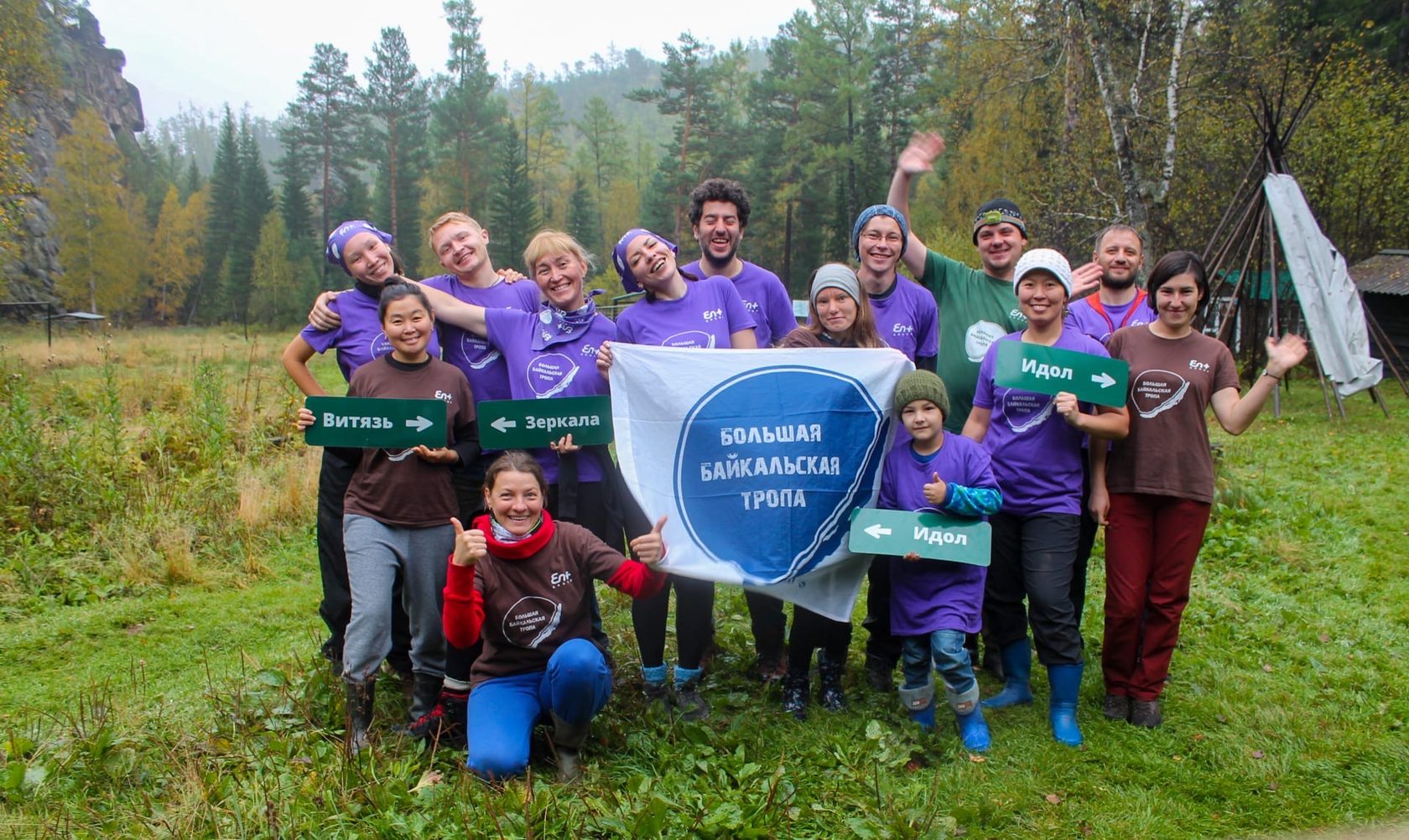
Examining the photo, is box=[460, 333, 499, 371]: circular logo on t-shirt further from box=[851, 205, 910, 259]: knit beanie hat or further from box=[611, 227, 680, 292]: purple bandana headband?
box=[851, 205, 910, 259]: knit beanie hat

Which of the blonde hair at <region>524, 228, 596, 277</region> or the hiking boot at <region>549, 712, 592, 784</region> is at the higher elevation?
the blonde hair at <region>524, 228, 596, 277</region>

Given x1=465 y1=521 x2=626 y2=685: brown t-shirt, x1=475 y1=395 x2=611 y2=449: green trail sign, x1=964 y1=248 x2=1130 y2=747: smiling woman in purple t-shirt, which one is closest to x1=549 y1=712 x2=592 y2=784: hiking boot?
x1=465 y1=521 x2=626 y2=685: brown t-shirt

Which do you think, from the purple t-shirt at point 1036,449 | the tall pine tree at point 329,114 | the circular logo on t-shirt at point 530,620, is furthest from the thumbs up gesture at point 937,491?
the tall pine tree at point 329,114

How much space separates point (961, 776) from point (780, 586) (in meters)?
1.04

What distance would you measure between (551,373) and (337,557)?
133 centimetres

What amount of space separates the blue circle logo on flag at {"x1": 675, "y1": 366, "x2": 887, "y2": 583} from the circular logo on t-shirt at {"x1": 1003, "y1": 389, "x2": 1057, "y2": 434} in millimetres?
624

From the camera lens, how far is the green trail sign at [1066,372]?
395 centimetres

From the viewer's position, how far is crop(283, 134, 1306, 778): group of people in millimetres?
3789

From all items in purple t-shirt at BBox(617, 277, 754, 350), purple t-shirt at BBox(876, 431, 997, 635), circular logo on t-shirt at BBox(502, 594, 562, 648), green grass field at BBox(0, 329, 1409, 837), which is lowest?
green grass field at BBox(0, 329, 1409, 837)

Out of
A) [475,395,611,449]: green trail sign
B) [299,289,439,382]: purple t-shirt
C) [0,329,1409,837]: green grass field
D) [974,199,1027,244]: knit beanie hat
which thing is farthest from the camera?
[974,199,1027,244]: knit beanie hat

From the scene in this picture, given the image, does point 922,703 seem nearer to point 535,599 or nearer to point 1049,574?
point 1049,574

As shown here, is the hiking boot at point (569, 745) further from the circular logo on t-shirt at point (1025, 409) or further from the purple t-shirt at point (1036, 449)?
the circular logo on t-shirt at point (1025, 409)

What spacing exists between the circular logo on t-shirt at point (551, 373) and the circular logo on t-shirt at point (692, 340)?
0.44 m

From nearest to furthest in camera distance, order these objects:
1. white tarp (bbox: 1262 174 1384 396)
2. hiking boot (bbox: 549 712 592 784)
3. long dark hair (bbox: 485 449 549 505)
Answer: hiking boot (bbox: 549 712 592 784) < long dark hair (bbox: 485 449 549 505) < white tarp (bbox: 1262 174 1384 396)
